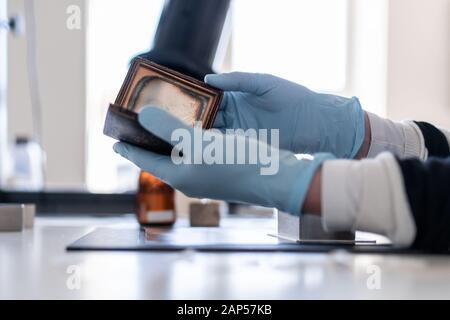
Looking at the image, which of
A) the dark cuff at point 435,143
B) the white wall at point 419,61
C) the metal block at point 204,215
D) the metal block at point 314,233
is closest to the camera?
the metal block at point 314,233

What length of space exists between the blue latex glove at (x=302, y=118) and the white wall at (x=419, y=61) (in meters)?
2.16

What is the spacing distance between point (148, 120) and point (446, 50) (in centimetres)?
301

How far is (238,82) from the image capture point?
1073 mm

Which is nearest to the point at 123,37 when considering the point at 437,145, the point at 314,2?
the point at 314,2

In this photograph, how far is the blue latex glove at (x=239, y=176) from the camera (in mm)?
730

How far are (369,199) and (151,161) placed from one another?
0.37 metres

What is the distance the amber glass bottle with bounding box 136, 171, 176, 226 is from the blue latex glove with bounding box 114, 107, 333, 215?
1.64ft

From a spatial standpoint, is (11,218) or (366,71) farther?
(366,71)

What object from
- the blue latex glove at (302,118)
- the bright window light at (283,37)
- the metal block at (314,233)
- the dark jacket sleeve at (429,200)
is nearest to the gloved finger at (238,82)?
the blue latex glove at (302,118)
